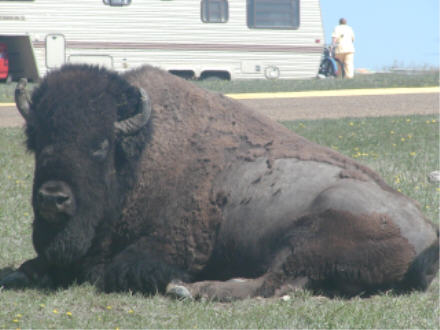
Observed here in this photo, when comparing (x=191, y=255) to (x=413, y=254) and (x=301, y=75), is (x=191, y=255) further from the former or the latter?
(x=301, y=75)

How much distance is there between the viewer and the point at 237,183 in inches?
228

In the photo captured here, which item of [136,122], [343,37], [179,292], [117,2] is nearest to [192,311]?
[179,292]

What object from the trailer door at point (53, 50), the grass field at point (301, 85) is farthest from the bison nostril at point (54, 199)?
→ the trailer door at point (53, 50)

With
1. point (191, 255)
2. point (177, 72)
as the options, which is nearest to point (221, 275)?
point (191, 255)

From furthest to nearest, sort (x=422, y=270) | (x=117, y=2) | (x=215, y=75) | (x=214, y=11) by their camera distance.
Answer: (x=215, y=75) → (x=214, y=11) → (x=117, y=2) → (x=422, y=270)

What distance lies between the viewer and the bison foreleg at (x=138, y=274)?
5398 mm

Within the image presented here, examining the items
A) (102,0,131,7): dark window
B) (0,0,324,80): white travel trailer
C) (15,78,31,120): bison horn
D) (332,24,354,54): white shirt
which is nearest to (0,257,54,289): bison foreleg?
(15,78,31,120): bison horn

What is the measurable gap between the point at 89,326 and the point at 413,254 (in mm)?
2390

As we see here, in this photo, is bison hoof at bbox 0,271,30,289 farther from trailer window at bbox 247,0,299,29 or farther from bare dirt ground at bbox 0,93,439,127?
trailer window at bbox 247,0,299,29

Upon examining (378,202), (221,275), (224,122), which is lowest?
(221,275)

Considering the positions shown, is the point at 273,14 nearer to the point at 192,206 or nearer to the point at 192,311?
the point at 192,206

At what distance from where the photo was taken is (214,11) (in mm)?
24062

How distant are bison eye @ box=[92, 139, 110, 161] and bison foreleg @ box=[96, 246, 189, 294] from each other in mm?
778

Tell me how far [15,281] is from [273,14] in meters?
20.4
